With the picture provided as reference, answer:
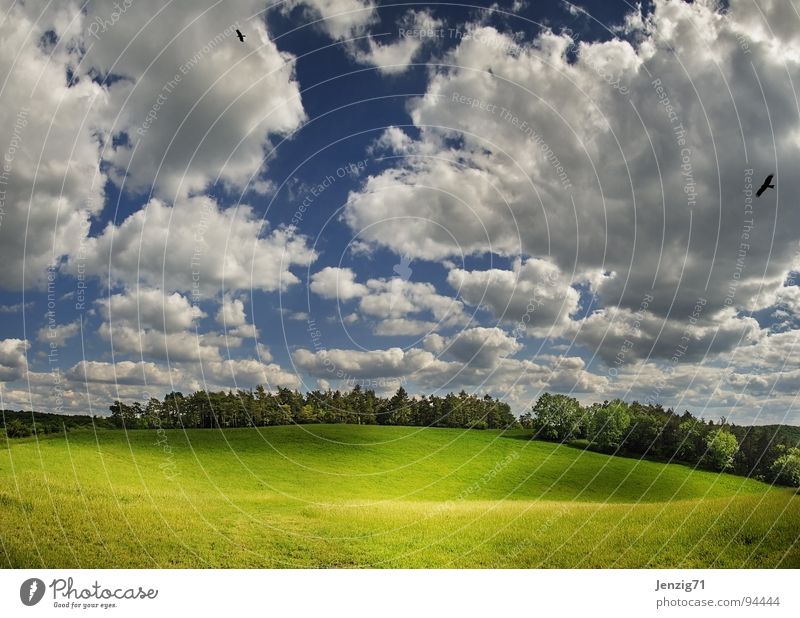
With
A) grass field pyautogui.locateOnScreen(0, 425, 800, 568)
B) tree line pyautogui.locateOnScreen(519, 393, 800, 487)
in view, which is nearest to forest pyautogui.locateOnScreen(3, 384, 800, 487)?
tree line pyautogui.locateOnScreen(519, 393, 800, 487)

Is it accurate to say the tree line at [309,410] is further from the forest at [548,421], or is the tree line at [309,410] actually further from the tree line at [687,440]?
the tree line at [687,440]

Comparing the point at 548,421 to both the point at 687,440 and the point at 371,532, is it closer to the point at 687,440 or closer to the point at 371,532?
the point at 687,440

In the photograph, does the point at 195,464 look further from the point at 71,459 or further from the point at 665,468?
the point at 665,468

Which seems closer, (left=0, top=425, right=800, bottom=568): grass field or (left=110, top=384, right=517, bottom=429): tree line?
(left=0, top=425, right=800, bottom=568): grass field

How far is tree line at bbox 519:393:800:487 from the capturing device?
228 ft

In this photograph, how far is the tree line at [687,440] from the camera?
69.4 meters

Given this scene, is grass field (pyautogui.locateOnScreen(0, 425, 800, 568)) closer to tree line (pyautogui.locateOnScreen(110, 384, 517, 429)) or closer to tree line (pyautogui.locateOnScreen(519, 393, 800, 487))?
tree line (pyautogui.locateOnScreen(110, 384, 517, 429))

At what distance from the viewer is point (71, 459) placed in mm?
50812

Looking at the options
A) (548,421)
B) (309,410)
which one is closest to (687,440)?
(548,421)

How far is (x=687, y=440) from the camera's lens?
241 ft

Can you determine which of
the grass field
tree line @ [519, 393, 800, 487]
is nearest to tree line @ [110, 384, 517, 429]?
tree line @ [519, 393, 800, 487]
